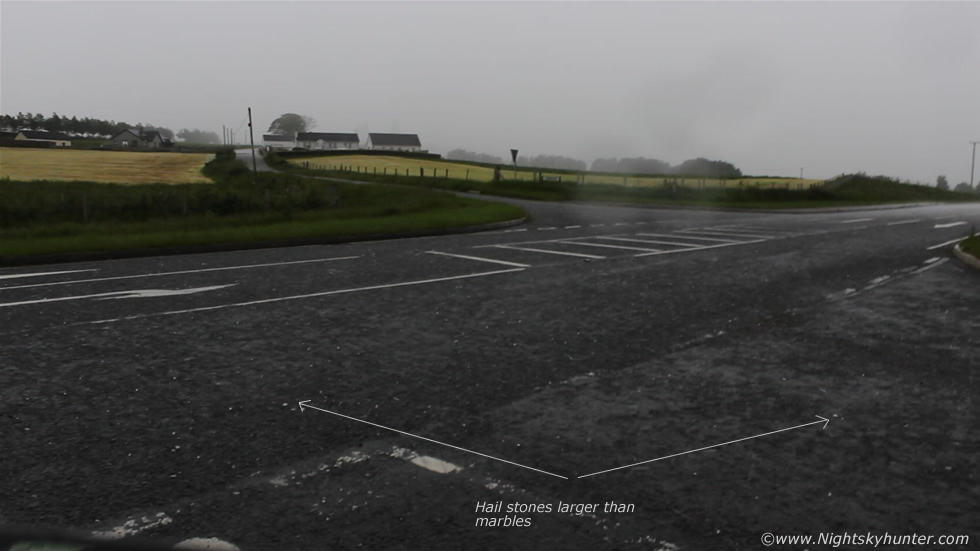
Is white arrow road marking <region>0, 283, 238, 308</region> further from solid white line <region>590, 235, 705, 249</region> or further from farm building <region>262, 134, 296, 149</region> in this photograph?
farm building <region>262, 134, 296, 149</region>

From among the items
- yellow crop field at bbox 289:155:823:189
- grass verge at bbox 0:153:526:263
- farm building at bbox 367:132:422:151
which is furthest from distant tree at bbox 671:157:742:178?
farm building at bbox 367:132:422:151

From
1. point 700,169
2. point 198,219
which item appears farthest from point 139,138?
point 198,219

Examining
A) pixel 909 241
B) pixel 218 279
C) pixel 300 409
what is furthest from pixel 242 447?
pixel 909 241

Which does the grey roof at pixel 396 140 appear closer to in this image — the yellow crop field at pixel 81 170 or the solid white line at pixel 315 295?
the yellow crop field at pixel 81 170

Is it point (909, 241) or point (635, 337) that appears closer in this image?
point (635, 337)

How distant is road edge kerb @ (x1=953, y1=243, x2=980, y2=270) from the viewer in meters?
13.2

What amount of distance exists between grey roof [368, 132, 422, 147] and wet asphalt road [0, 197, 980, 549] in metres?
151

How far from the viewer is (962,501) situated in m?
3.85

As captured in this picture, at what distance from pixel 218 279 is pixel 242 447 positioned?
754 centimetres

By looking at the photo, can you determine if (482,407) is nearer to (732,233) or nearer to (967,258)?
(967,258)

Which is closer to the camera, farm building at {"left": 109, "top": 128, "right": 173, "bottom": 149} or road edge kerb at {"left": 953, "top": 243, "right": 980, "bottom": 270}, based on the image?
road edge kerb at {"left": 953, "top": 243, "right": 980, "bottom": 270}

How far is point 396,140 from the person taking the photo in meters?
161

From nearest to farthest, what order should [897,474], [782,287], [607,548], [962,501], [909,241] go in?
[607,548], [962,501], [897,474], [782,287], [909,241]

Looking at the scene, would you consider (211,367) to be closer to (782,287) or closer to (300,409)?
(300,409)
